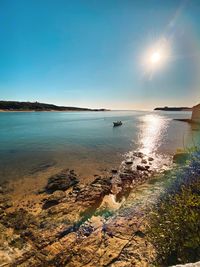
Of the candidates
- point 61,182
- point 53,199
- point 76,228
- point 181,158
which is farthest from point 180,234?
point 181,158

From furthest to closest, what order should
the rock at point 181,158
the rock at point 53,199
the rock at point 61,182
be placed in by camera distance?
the rock at point 181,158 → the rock at point 61,182 → the rock at point 53,199

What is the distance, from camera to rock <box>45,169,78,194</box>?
1448cm

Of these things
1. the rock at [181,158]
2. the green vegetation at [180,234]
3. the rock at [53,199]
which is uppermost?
the green vegetation at [180,234]

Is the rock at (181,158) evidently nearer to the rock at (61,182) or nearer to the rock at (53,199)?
the rock at (61,182)

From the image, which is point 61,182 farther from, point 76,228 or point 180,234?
point 180,234

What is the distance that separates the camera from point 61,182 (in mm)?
15273

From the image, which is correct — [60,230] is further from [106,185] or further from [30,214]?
[106,185]

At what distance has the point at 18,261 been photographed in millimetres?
7102

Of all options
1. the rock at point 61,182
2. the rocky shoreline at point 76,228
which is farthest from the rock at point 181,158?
the rock at point 61,182

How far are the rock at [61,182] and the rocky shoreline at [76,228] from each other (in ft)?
0.26

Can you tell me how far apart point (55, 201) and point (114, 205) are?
12.7ft

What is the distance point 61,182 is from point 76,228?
6448mm

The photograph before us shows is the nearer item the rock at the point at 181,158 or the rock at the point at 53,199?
the rock at the point at 53,199

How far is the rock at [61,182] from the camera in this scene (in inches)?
570
